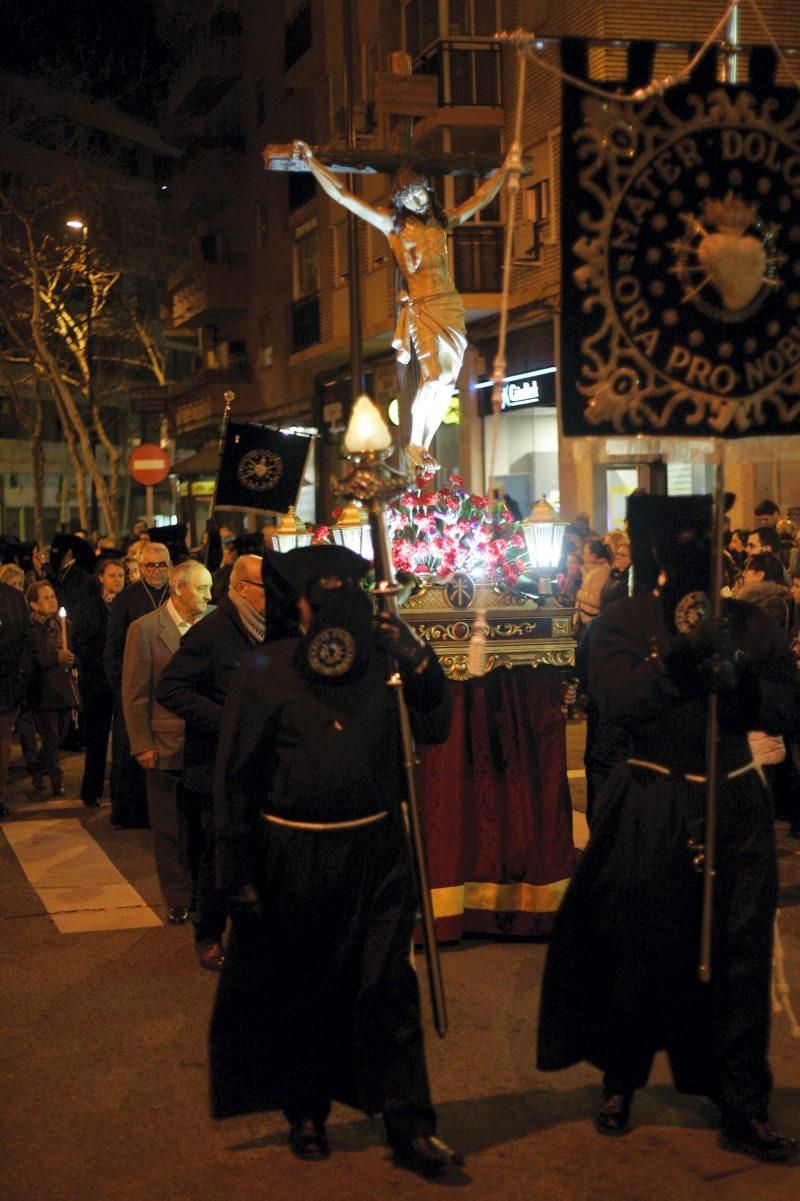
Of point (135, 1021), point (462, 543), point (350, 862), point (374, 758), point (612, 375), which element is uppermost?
point (612, 375)

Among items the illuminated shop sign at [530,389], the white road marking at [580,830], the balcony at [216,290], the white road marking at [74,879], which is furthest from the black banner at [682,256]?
the balcony at [216,290]

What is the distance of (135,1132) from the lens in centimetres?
518

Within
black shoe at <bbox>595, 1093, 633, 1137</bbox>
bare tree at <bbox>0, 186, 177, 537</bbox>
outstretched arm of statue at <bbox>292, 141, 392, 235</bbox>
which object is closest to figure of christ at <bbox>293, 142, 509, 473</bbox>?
outstretched arm of statue at <bbox>292, 141, 392, 235</bbox>

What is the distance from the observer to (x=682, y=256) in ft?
18.3

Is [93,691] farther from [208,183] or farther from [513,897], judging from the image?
[208,183]

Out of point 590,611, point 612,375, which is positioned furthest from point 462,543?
point 590,611

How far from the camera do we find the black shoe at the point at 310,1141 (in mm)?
4914

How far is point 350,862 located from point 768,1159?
1.57 metres

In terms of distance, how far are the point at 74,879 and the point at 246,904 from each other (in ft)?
15.4

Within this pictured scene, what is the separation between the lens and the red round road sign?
2316 cm

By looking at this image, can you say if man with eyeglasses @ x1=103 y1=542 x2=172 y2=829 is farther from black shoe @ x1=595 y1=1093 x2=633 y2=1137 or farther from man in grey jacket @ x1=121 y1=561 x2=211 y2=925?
black shoe @ x1=595 y1=1093 x2=633 y2=1137

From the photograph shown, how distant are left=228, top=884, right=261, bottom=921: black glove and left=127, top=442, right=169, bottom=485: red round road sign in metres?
18.4

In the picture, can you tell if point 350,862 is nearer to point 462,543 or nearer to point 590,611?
point 462,543

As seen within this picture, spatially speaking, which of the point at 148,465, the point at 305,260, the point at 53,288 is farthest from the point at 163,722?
the point at 305,260
